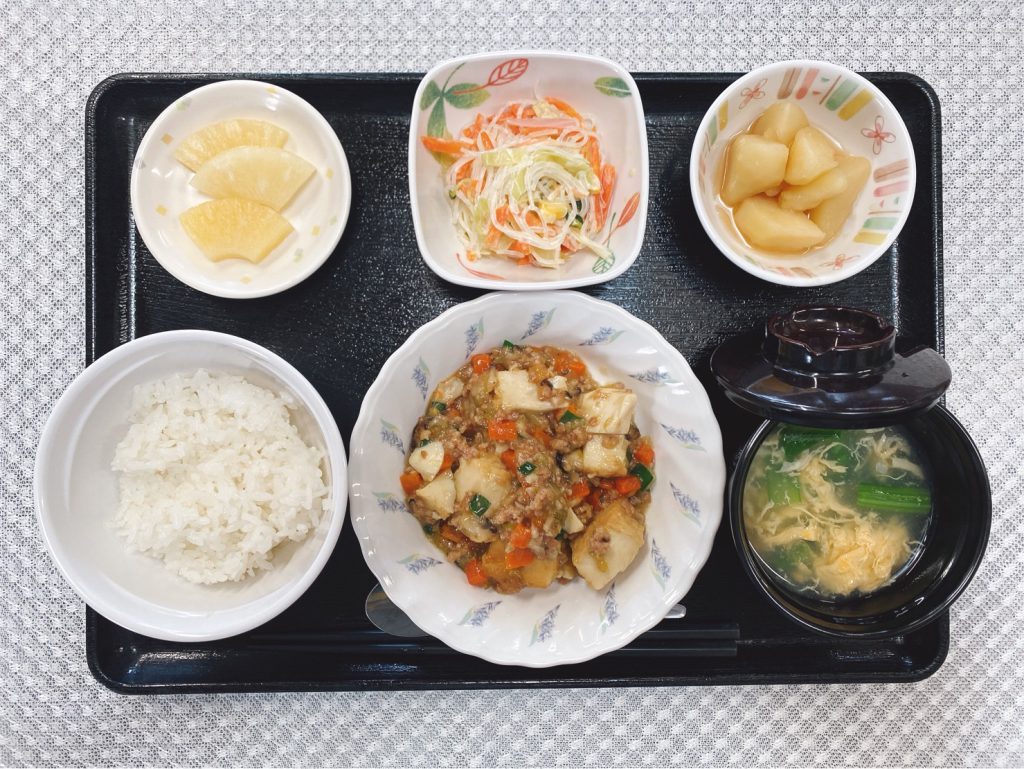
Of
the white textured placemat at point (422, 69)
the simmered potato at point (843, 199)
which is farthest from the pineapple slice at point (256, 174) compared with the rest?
the simmered potato at point (843, 199)

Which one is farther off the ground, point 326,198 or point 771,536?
point 326,198

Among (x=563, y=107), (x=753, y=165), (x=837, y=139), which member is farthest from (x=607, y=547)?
(x=837, y=139)

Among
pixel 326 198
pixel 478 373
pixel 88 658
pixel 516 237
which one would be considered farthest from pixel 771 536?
pixel 88 658

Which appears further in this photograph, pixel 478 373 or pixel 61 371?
pixel 61 371

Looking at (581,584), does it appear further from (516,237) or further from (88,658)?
(88,658)

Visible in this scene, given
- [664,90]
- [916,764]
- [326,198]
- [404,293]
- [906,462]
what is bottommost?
[916,764]

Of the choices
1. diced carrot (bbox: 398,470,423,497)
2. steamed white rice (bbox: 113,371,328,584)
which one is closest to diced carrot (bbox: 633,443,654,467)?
diced carrot (bbox: 398,470,423,497)
